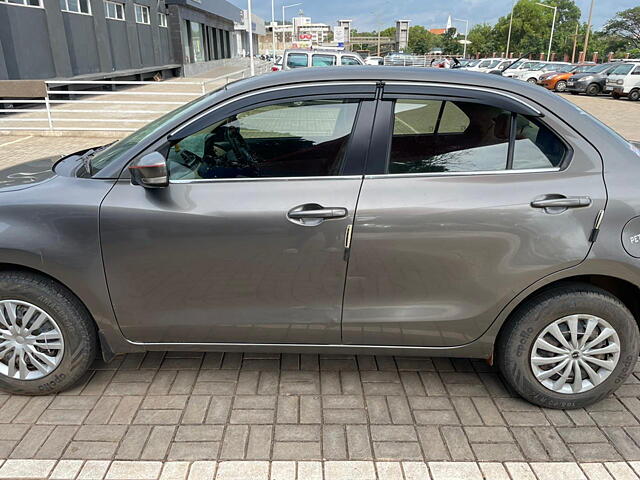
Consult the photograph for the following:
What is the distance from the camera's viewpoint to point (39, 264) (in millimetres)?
2445

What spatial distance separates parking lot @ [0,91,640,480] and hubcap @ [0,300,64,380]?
0.66 ft

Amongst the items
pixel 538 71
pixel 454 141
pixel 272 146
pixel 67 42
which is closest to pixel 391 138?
pixel 454 141

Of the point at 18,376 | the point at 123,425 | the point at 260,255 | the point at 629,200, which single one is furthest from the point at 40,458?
the point at 629,200

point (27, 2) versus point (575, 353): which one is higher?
point (27, 2)

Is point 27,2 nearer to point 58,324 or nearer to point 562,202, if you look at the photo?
point 58,324

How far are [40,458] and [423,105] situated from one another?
104 inches

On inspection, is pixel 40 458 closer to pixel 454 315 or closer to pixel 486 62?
pixel 454 315

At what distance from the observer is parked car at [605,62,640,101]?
70.6ft

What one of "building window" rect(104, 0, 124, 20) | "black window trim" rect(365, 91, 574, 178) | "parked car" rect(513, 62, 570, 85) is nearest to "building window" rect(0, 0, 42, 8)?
"building window" rect(104, 0, 124, 20)

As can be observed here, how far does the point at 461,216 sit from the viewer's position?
2357 millimetres

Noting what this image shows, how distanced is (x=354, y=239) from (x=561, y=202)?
103 centimetres

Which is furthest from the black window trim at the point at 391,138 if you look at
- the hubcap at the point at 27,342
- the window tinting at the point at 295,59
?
the window tinting at the point at 295,59

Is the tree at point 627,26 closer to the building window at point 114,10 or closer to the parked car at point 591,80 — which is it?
the parked car at point 591,80

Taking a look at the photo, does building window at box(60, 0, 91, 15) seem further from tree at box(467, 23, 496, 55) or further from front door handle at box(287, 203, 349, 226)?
tree at box(467, 23, 496, 55)
